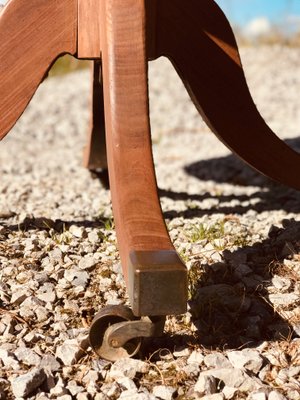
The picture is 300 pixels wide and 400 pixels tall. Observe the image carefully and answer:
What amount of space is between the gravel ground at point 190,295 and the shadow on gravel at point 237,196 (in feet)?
0.03

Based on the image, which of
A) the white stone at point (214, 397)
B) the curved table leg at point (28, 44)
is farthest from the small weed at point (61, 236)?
the white stone at point (214, 397)

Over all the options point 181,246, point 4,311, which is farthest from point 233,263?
point 4,311

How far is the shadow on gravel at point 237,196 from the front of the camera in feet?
7.38

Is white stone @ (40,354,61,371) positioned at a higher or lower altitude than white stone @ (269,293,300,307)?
lower

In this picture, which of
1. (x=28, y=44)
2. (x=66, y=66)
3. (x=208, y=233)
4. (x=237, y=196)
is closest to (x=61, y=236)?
(x=208, y=233)

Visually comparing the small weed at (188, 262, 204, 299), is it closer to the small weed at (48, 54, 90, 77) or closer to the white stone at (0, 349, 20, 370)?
the white stone at (0, 349, 20, 370)

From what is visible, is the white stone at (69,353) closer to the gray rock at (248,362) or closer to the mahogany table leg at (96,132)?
the gray rock at (248,362)

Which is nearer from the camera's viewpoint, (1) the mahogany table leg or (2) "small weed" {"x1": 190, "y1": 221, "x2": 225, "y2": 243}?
(2) "small weed" {"x1": 190, "y1": 221, "x2": 225, "y2": 243}

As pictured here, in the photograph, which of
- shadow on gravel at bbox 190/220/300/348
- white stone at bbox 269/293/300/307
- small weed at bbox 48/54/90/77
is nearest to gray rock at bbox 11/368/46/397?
shadow on gravel at bbox 190/220/300/348

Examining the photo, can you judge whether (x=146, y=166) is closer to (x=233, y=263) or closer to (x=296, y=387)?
(x=233, y=263)

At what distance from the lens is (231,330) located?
139cm

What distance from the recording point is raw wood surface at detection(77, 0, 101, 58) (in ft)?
5.22

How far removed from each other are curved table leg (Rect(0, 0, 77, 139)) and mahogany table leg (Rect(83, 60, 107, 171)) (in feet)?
1.58

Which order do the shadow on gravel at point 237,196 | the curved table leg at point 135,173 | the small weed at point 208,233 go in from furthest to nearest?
1. the shadow on gravel at point 237,196
2. the small weed at point 208,233
3. the curved table leg at point 135,173
